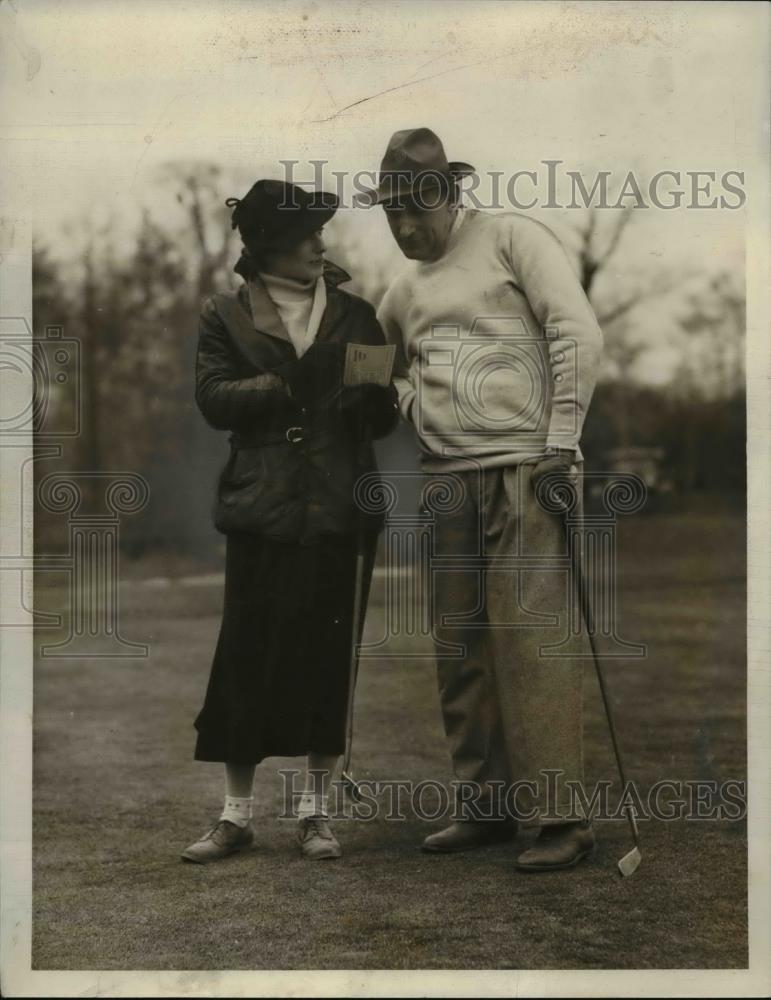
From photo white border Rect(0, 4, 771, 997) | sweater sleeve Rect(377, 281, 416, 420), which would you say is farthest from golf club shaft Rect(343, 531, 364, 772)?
photo white border Rect(0, 4, 771, 997)

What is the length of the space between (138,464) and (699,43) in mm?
2068

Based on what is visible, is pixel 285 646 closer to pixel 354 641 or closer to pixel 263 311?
pixel 354 641

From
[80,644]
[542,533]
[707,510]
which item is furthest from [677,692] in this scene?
[80,644]

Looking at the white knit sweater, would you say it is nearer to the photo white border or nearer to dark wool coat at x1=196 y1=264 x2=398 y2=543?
dark wool coat at x1=196 y1=264 x2=398 y2=543

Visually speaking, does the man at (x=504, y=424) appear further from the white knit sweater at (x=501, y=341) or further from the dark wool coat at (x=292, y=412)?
the dark wool coat at (x=292, y=412)

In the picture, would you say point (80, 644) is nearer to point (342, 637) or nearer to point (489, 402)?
point (342, 637)

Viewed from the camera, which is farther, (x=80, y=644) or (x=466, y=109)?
(x=80, y=644)

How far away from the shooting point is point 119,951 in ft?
15.3

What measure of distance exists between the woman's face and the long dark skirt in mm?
792

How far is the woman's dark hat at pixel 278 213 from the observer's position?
475cm

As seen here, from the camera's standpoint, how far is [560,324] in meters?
4.72

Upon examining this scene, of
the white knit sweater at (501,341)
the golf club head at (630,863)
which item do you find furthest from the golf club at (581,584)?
the white knit sweater at (501,341)

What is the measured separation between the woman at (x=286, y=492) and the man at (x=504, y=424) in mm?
188

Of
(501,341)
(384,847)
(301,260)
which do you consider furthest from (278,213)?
(384,847)
